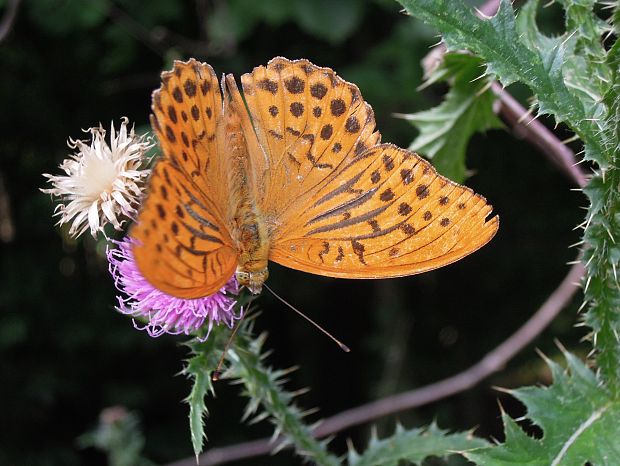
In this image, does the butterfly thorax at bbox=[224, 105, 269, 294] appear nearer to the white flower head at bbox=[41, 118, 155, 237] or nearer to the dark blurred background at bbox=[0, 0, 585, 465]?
the white flower head at bbox=[41, 118, 155, 237]

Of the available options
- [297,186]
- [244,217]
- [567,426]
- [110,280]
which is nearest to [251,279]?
[244,217]

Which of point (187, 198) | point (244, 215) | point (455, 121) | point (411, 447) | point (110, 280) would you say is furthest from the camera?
point (110, 280)

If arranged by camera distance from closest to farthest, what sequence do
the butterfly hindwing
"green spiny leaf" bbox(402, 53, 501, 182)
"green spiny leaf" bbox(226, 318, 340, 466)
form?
the butterfly hindwing → "green spiny leaf" bbox(226, 318, 340, 466) → "green spiny leaf" bbox(402, 53, 501, 182)

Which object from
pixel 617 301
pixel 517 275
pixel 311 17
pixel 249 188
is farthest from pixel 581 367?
pixel 517 275

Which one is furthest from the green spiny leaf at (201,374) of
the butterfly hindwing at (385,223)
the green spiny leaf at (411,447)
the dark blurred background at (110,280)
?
the dark blurred background at (110,280)

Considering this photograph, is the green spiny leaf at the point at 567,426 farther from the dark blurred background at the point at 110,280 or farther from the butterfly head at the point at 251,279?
the dark blurred background at the point at 110,280

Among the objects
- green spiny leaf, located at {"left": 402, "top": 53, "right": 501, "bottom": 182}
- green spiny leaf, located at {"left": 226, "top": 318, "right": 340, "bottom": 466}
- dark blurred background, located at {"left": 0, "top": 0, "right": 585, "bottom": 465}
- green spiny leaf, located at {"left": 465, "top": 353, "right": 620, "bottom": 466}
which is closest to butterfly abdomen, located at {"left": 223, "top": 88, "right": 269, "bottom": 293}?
green spiny leaf, located at {"left": 226, "top": 318, "right": 340, "bottom": 466}

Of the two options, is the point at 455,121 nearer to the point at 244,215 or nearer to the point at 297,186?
the point at 297,186
